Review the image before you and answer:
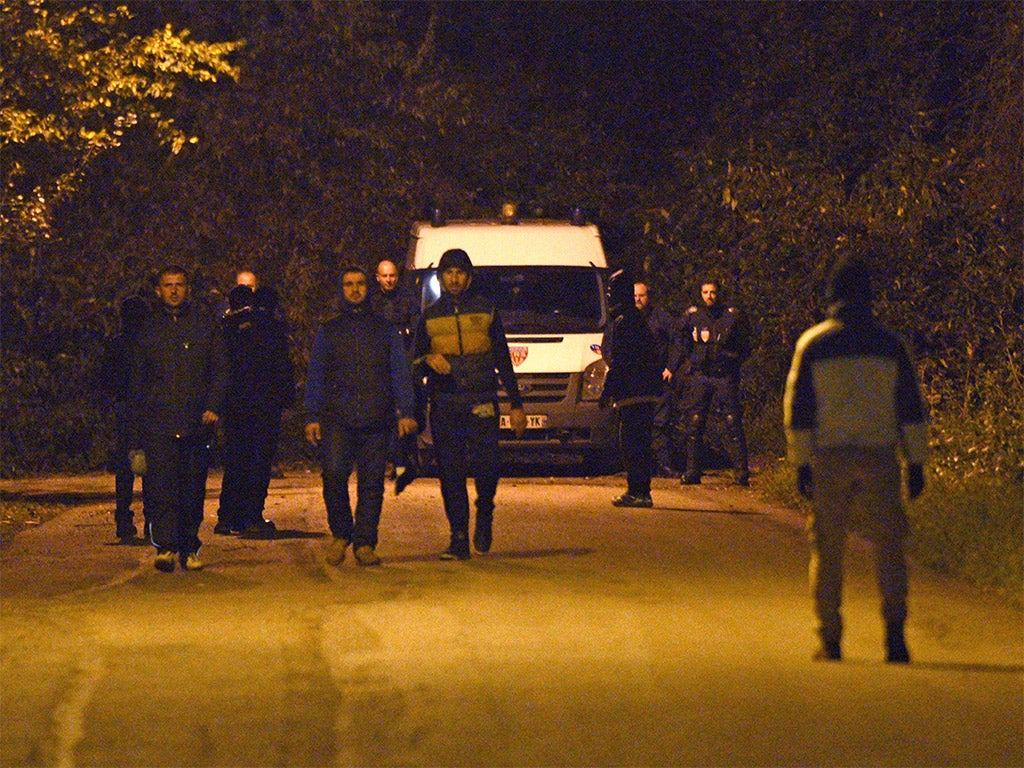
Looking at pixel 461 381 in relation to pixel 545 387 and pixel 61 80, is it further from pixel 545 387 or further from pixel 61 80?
pixel 61 80

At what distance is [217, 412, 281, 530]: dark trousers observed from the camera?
1456 centimetres

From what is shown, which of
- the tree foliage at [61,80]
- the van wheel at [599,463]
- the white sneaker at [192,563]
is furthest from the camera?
the van wheel at [599,463]

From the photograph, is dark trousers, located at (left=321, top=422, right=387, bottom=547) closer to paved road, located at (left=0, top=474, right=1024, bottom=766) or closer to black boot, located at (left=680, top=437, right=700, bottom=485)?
paved road, located at (left=0, top=474, right=1024, bottom=766)

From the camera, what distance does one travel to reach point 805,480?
29.8 feet

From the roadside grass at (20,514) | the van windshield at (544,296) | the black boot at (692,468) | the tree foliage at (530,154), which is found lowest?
the roadside grass at (20,514)

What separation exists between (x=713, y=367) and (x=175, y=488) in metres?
7.57

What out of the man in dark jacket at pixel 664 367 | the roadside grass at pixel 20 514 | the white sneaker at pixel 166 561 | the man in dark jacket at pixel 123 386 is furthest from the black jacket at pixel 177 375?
the man in dark jacket at pixel 664 367

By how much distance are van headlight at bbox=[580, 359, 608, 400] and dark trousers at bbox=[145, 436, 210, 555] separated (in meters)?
8.17

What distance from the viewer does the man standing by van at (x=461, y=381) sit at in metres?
12.9

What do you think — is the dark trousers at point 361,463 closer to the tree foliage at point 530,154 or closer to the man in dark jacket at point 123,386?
the man in dark jacket at point 123,386

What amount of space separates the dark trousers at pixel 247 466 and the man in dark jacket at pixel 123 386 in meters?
0.66

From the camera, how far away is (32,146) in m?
24.3

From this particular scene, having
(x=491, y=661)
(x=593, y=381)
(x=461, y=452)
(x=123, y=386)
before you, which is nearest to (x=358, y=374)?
(x=461, y=452)

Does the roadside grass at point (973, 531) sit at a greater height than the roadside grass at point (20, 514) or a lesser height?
greater
